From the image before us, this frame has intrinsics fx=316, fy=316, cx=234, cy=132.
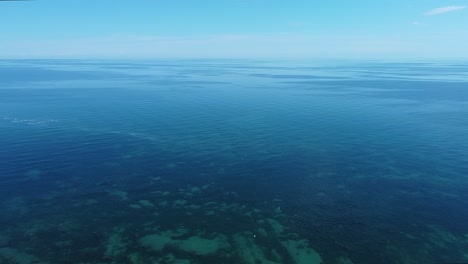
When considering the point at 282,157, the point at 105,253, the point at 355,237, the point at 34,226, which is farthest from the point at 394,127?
the point at 34,226

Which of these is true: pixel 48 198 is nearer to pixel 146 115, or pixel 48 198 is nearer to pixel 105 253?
pixel 105 253

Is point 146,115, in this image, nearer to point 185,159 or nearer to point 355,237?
point 185,159

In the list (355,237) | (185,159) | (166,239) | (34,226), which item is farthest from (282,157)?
(34,226)

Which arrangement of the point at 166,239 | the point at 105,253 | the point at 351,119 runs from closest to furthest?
1. the point at 105,253
2. the point at 166,239
3. the point at 351,119

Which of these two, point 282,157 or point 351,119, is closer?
point 282,157

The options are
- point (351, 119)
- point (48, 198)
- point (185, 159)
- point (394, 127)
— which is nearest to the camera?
point (48, 198)

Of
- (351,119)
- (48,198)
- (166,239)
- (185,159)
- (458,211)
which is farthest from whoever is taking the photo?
(351,119)
